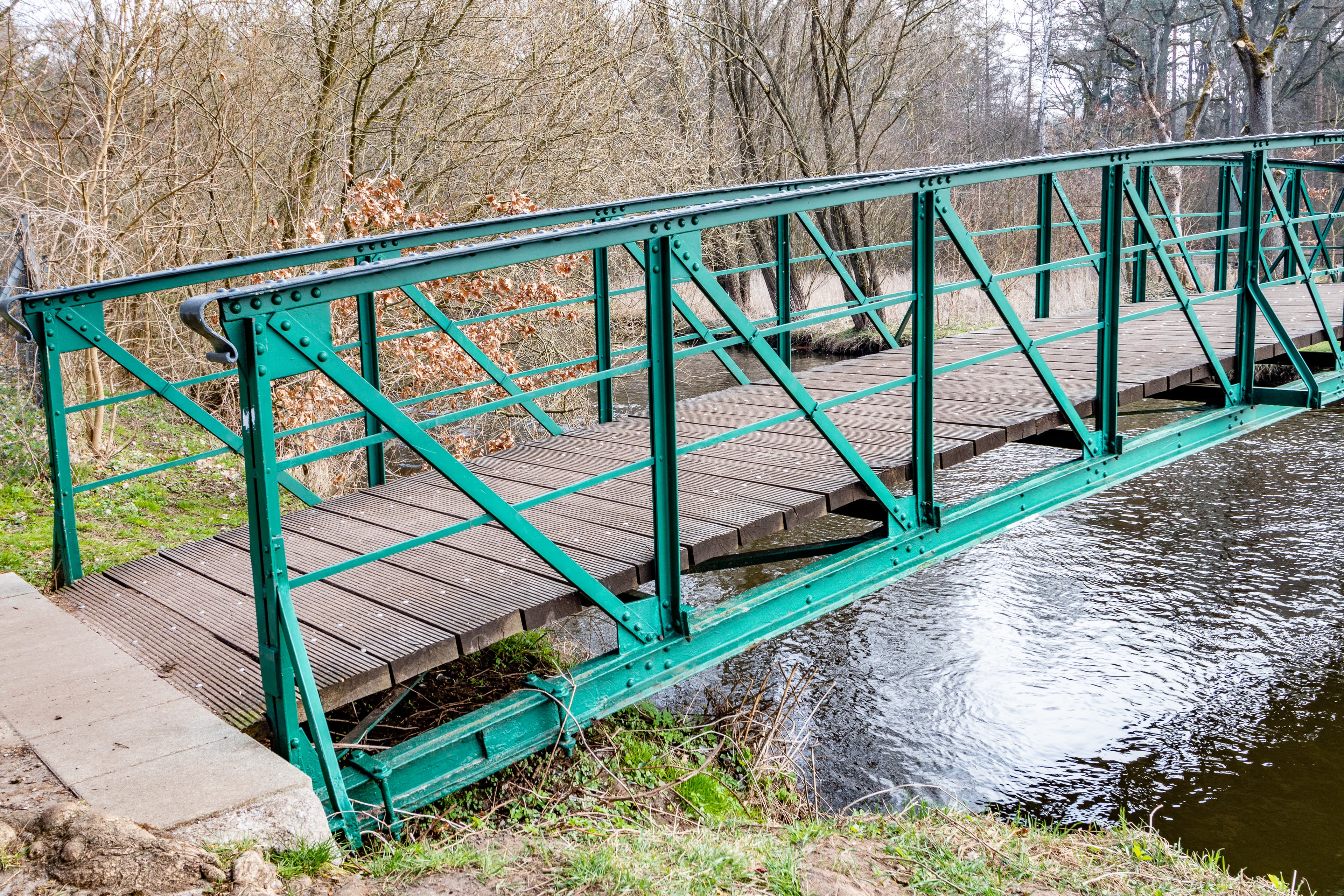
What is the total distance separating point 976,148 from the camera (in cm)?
2842

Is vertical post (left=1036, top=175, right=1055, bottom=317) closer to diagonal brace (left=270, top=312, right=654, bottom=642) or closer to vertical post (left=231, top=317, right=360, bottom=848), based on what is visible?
diagonal brace (left=270, top=312, right=654, bottom=642)

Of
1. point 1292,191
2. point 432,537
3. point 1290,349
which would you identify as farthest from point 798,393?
point 1292,191

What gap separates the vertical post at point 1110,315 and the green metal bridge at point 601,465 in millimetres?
15

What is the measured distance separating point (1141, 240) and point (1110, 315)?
3.73 m

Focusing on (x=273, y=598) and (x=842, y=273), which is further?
(x=842, y=273)

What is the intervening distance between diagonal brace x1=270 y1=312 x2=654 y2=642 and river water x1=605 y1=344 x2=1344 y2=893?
2.59 metres

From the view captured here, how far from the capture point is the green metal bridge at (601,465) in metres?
2.87

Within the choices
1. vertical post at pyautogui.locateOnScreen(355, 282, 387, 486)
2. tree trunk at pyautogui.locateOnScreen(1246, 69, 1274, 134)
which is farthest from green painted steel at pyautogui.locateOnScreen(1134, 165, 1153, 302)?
tree trunk at pyautogui.locateOnScreen(1246, 69, 1274, 134)

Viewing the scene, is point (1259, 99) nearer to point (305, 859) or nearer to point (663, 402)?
point (663, 402)

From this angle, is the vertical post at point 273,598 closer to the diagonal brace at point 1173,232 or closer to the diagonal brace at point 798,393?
the diagonal brace at point 798,393

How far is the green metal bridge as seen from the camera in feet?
9.40

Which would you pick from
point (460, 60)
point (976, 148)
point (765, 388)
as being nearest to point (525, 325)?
point (460, 60)

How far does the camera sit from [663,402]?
11.3 ft

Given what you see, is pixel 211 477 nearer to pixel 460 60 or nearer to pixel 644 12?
pixel 460 60
